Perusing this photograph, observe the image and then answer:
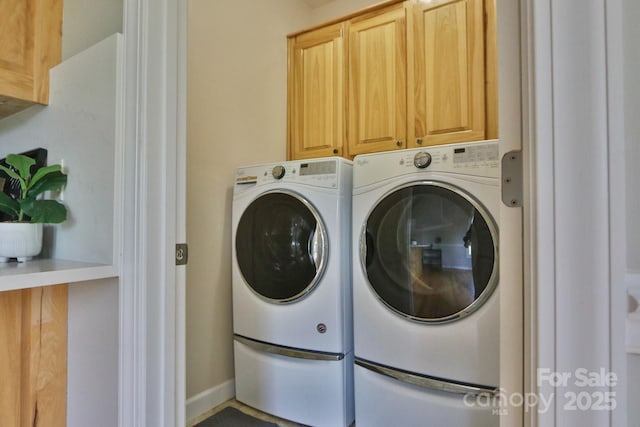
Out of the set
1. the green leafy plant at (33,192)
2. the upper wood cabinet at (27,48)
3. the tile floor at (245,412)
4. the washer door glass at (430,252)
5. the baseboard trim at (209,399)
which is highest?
the upper wood cabinet at (27,48)

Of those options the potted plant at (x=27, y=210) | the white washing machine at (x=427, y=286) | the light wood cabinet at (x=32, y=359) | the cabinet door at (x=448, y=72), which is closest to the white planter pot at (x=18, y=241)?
the potted plant at (x=27, y=210)

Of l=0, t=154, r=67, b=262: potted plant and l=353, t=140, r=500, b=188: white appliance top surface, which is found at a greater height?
Result: l=353, t=140, r=500, b=188: white appliance top surface

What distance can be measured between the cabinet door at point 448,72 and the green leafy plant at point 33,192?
5.32 ft

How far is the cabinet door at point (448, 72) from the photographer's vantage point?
1.70 m

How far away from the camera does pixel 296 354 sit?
1.56 meters

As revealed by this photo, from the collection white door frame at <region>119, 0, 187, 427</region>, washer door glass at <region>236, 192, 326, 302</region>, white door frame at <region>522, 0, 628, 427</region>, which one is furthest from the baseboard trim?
white door frame at <region>522, 0, 628, 427</region>

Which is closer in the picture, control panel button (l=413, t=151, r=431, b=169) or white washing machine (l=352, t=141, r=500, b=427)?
white washing machine (l=352, t=141, r=500, b=427)

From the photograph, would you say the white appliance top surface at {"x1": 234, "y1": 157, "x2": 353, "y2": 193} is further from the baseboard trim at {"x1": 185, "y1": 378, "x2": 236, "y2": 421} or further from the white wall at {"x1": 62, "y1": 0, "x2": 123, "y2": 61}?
the baseboard trim at {"x1": 185, "y1": 378, "x2": 236, "y2": 421}

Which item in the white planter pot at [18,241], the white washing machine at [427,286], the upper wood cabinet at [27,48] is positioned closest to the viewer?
the white planter pot at [18,241]

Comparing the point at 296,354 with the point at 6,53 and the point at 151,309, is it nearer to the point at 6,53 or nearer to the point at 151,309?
the point at 151,309

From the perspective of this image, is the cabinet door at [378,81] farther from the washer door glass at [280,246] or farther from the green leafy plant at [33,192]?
the green leafy plant at [33,192]

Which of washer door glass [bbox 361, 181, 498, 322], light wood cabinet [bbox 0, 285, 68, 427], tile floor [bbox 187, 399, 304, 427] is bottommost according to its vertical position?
tile floor [bbox 187, 399, 304, 427]

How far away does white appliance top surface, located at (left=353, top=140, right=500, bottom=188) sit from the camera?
121cm

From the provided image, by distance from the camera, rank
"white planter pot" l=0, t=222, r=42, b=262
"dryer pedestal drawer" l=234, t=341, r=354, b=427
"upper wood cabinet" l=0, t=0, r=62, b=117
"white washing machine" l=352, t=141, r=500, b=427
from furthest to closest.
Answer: "dryer pedestal drawer" l=234, t=341, r=354, b=427
"white washing machine" l=352, t=141, r=500, b=427
"upper wood cabinet" l=0, t=0, r=62, b=117
"white planter pot" l=0, t=222, r=42, b=262
